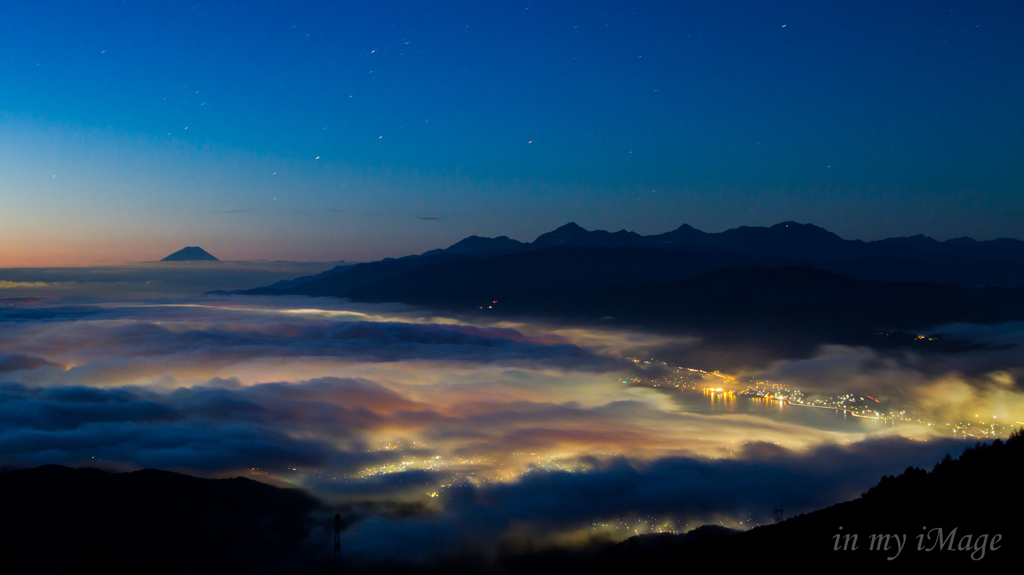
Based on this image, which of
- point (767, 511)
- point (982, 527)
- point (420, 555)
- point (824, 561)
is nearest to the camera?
point (982, 527)

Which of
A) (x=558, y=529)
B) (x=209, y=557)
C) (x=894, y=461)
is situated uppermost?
(x=894, y=461)

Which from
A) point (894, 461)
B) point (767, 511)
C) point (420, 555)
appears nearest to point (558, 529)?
point (420, 555)

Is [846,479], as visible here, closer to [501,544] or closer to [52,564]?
[501,544]

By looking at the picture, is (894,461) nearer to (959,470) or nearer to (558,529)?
(558,529)

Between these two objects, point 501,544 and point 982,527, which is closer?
point 982,527

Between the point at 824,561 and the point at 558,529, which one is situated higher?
the point at 824,561

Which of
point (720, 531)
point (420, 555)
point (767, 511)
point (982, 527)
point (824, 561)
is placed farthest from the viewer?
point (420, 555)

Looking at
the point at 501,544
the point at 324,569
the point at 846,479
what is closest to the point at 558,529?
the point at 501,544

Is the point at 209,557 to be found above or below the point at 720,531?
below

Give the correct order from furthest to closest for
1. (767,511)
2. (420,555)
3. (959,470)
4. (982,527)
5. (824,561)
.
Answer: (420,555) → (767,511) → (959,470) → (824,561) → (982,527)
